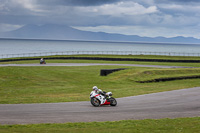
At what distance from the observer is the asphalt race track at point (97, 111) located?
51.6ft

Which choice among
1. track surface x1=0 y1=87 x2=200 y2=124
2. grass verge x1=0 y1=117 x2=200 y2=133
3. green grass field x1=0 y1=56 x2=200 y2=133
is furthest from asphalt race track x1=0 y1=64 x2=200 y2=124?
green grass field x1=0 y1=56 x2=200 y2=133

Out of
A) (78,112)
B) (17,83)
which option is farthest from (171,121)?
(17,83)

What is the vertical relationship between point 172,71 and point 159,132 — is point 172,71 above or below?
above

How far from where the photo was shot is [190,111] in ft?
61.5

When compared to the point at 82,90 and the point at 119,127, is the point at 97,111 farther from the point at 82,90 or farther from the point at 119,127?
the point at 82,90

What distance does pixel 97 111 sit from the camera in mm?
18453

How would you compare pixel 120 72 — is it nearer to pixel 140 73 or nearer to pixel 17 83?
pixel 140 73

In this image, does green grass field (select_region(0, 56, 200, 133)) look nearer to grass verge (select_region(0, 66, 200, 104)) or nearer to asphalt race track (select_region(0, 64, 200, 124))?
grass verge (select_region(0, 66, 200, 104))

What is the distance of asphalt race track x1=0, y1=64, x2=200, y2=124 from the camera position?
1572 centimetres

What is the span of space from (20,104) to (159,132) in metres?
11.3

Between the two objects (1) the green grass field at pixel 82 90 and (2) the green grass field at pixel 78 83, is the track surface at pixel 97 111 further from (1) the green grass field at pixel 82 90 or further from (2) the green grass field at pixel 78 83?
(2) the green grass field at pixel 78 83

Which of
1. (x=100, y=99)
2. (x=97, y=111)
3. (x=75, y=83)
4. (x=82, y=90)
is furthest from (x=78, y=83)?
(x=97, y=111)


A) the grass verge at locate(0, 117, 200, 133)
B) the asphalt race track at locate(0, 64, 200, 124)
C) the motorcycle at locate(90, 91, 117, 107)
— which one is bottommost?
the grass verge at locate(0, 117, 200, 133)

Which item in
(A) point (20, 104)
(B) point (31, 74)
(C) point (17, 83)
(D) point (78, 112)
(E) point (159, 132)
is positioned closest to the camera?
(E) point (159, 132)
